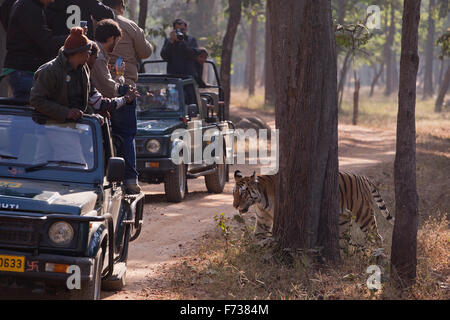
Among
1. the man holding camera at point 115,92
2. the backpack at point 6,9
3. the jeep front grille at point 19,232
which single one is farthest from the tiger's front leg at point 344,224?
the backpack at point 6,9

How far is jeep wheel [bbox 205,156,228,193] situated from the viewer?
13234mm

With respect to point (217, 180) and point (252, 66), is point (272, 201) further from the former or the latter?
point (252, 66)

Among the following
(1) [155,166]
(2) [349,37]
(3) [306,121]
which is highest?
(2) [349,37]

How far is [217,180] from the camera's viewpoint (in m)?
13.3

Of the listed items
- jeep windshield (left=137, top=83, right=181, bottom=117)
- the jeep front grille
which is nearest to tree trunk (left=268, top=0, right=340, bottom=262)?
the jeep front grille

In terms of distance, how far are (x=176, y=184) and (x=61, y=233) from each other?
6.35 meters

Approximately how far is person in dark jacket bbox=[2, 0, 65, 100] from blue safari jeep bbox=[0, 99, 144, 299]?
1.03 meters

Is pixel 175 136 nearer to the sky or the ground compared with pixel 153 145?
nearer to the sky

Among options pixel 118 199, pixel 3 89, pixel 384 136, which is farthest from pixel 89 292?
pixel 384 136

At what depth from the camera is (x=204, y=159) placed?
1265cm

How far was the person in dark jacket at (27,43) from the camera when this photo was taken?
7492mm

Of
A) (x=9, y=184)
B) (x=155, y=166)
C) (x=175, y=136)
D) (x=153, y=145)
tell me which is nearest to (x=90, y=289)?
(x=9, y=184)

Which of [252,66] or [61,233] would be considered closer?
[61,233]

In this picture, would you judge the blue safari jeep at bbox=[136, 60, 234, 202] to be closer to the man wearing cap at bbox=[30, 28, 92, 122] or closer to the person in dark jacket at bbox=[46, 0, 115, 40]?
the person in dark jacket at bbox=[46, 0, 115, 40]
